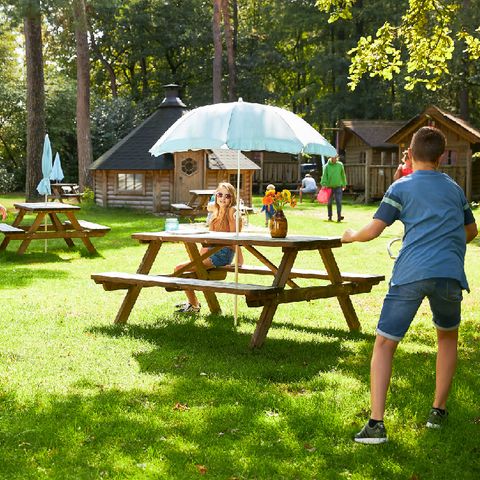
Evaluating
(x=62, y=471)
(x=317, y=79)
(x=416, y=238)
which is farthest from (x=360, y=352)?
(x=317, y=79)

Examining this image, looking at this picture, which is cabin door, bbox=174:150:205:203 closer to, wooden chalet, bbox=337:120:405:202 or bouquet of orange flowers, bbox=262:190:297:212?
wooden chalet, bbox=337:120:405:202

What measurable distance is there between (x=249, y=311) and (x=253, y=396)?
3.73 metres

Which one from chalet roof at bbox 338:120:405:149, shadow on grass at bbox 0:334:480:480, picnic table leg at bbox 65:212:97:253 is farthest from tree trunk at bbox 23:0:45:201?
shadow on grass at bbox 0:334:480:480

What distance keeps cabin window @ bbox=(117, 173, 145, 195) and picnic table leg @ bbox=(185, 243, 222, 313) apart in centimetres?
2034

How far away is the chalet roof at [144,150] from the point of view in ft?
94.2

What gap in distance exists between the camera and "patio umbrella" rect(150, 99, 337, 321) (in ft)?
26.4

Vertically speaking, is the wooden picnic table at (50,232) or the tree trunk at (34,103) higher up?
the tree trunk at (34,103)

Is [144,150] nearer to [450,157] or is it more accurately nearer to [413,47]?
[450,157]

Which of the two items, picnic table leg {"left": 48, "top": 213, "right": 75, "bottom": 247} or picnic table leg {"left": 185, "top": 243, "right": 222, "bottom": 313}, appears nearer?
picnic table leg {"left": 185, "top": 243, "right": 222, "bottom": 313}

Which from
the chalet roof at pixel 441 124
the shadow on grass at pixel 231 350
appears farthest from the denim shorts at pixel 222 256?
the chalet roof at pixel 441 124

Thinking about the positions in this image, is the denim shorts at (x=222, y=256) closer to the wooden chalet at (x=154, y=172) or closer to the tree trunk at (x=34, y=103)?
the tree trunk at (x=34, y=103)

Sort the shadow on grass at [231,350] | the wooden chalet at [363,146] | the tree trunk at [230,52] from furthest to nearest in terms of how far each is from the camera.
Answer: the tree trunk at [230,52] < the wooden chalet at [363,146] < the shadow on grass at [231,350]

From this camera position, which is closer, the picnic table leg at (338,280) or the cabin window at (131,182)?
the picnic table leg at (338,280)

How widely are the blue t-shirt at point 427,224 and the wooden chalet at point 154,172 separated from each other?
23.6 m
